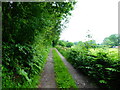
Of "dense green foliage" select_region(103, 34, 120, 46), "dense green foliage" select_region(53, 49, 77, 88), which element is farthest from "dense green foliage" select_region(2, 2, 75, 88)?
"dense green foliage" select_region(103, 34, 120, 46)

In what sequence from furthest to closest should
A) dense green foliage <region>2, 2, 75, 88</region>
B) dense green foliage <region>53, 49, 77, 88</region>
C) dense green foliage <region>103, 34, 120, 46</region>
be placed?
dense green foliage <region>53, 49, 77, 88</region>, dense green foliage <region>103, 34, 120, 46</region>, dense green foliage <region>2, 2, 75, 88</region>

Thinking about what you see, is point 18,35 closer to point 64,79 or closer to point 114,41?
point 64,79

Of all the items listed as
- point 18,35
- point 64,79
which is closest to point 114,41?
point 64,79

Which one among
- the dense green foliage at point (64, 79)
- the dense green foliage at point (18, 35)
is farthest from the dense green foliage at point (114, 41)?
the dense green foliage at point (18, 35)

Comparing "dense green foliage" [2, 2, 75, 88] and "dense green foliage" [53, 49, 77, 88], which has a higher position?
"dense green foliage" [2, 2, 75, 88]

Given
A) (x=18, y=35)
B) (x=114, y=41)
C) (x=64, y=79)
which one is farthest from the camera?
(x=64, y=79)

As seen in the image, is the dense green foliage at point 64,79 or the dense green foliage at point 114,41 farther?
the dense green foliage at point 64,79

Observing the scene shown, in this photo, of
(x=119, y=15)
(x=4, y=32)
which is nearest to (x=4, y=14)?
(x=4, y=32)

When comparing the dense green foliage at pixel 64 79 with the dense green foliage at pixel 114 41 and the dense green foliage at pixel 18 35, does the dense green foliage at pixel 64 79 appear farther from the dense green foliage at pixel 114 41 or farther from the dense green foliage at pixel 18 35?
the dense green foliage at pixel 114 41

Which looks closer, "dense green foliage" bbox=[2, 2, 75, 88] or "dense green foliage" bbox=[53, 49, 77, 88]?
"dense green foliage" bbox=[2, 2, 75, 88]

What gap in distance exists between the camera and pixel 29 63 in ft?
11.0

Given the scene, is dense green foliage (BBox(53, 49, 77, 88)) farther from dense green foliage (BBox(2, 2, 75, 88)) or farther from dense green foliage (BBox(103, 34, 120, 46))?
dense green foliage (BBox(103, 34, 120, 46))

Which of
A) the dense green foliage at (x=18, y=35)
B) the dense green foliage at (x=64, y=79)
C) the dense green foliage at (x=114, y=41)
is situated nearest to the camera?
the dense green foliage at (x=18, y=35)

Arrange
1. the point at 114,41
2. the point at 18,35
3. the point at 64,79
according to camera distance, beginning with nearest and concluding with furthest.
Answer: the point at 18,35
the point at 114,41
the point at 64,79
